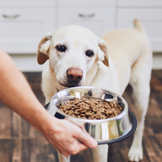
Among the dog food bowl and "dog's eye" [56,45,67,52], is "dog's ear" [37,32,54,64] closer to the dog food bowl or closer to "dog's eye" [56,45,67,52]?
"dog's eye" [56,45,67,52]

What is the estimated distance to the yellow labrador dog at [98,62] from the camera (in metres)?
1.08

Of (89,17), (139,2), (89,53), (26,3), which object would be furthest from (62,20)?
(89,53)

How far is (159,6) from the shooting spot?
258cm

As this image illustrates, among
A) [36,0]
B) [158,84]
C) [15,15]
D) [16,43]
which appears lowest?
[158,84]

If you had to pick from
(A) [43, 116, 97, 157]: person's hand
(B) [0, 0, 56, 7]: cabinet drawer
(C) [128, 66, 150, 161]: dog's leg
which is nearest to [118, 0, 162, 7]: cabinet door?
(B) [0, 0, 56, 7]: cabinet drawer

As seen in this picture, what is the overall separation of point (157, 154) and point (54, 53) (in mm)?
1106

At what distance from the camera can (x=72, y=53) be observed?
109 cm

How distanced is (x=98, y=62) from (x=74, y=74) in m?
0.36

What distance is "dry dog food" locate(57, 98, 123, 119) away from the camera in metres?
0.83

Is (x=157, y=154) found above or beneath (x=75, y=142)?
beneath

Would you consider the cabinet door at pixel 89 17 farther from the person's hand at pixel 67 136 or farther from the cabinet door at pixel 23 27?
the person's hand at pixel 67 136

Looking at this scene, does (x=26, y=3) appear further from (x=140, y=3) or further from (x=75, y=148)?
(x=75, y=148)

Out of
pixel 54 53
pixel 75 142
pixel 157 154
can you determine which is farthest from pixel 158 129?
pixel 75 142

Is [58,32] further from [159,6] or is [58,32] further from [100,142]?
[159,6]
